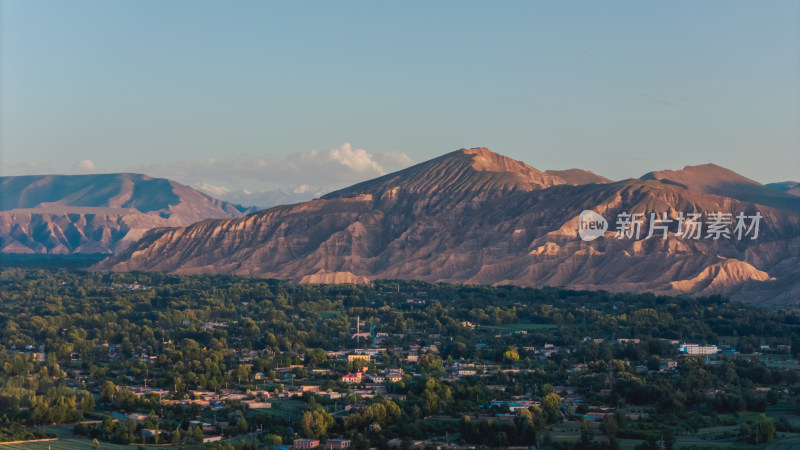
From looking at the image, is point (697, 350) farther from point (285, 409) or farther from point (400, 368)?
point (285, 409)

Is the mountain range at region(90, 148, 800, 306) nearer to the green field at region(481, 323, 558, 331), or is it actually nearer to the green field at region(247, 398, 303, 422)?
the green field at region(481, 323, 558, 331)

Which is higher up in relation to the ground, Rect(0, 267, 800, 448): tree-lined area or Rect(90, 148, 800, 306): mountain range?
Rect(90, 148, 800, 306): mountain range

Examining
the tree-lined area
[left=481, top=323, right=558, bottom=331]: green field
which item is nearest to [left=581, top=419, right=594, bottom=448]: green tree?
the tree-lined area

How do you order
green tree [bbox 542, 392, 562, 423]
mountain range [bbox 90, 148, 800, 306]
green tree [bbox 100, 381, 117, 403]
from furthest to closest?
mountain range [bbox 90, 148, 800, 306] → green tree [bbox 100, 381, 117, 403] → green tree [bbox 542, 392, 562, 423]

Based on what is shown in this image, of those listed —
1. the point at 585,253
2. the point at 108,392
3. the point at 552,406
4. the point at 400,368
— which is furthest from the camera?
the point at 585,253

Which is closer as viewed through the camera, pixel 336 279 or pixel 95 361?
pixel 95 361

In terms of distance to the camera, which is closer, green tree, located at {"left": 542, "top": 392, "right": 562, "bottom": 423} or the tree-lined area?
the tree-lined area

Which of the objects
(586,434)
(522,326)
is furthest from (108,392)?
(522,326)

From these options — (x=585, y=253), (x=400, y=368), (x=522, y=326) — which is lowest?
(x=400, y=368)

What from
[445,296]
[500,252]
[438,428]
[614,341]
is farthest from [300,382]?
[500,252]

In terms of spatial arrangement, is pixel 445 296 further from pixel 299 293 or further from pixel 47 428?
pixel 47 428

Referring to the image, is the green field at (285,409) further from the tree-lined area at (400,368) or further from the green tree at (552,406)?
the green tree at (552,406)
